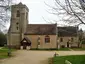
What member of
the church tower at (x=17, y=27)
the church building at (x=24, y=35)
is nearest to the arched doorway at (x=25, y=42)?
the church building at (x=24, y=35)

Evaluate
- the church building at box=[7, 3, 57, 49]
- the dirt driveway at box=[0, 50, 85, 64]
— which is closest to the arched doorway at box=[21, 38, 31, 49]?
the church building at box=[7, 3, 57, 49]

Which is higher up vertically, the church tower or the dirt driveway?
the church tower

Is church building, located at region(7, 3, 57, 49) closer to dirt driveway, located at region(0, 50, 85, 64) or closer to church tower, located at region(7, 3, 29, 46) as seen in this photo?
church tower, located at region(7, 3, 29, 46)

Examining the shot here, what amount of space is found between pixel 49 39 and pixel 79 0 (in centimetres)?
5839

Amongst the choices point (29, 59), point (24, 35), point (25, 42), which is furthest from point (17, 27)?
point (29, 59)

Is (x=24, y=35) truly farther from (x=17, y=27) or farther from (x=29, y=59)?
(x=29, y=59)

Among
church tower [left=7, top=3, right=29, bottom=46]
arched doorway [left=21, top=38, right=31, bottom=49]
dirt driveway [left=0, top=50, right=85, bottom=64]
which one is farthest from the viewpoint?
church tower [left=7, top=3, right=29, bottom=46]

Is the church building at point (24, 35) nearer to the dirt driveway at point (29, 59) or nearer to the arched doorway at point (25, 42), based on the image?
the arched doorway at point (25, 42)

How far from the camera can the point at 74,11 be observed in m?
9.32

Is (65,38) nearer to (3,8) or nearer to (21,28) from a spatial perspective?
(21,28)

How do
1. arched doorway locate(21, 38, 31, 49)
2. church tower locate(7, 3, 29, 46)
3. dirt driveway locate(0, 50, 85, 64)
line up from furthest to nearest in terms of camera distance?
church tower locate(7, 3, 29, 46) → arched doorway locate(21, 38, 31, 49) → dirt driveway locate(0, 50, 85, 64)

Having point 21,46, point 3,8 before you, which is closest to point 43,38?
point 21,46

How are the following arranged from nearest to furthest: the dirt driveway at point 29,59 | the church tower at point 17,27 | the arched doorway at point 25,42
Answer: the dirt driveway at point 29,59 < the arched doorway at point 25,42 < the church tower at point 17,27

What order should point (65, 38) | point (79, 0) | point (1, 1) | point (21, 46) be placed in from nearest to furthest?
point (79, 0)
point (1, 1)
point (21, 46)
point (65, 38)
